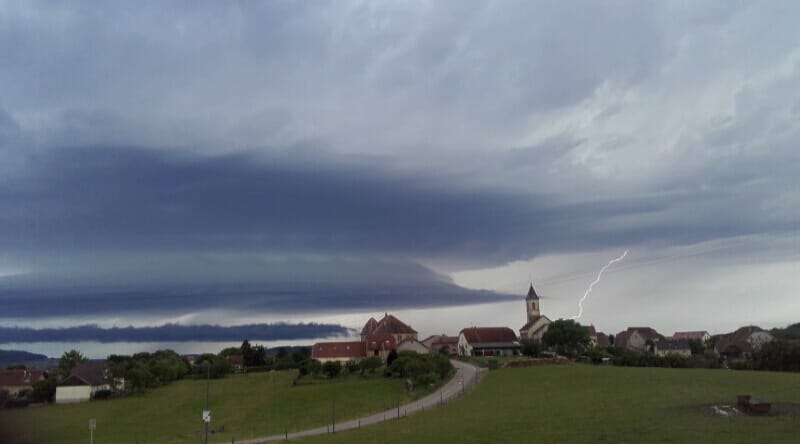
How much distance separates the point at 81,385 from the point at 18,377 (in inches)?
961

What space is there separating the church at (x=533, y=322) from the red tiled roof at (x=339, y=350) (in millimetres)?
38911

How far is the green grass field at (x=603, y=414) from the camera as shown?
28328mm

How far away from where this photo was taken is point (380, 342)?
12512 centimetres

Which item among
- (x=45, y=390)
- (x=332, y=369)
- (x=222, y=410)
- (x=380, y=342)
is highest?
(x=380, y=342)

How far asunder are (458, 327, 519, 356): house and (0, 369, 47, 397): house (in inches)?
3081

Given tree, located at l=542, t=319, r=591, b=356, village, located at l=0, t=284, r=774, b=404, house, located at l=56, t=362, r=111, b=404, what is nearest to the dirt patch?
village, located at l=0, t=284, r=774, b=404

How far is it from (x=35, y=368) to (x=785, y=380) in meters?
117

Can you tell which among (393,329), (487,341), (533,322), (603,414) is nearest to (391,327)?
(393,329)

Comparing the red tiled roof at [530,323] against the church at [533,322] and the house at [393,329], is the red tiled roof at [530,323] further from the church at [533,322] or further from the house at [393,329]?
the house at [393,329]

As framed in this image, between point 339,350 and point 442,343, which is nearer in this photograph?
point 339,350

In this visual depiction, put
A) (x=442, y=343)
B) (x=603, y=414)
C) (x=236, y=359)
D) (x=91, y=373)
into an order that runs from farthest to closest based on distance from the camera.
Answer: (x=442, y=343) < (x=236, y=359) < (x=91, y=373) < (x=603, y=414)

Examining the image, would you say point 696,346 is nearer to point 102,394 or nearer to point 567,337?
point 567,337

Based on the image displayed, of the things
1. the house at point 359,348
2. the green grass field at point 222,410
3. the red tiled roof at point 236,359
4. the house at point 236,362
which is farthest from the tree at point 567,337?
the red tiled roof at point 236,359

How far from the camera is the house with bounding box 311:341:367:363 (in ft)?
400
